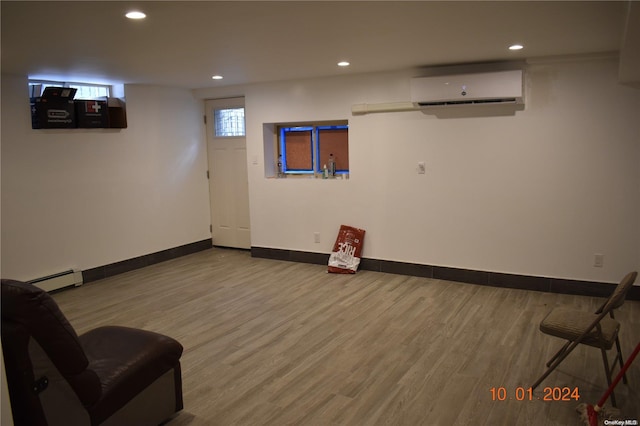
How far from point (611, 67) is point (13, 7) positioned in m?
4.81

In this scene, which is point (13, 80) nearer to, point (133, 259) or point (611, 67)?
point (133, 259)

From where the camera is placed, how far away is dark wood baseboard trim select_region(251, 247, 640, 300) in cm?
467

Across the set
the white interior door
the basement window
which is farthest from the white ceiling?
the white interior door

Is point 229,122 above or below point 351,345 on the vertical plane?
above

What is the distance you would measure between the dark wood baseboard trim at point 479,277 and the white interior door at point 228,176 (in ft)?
3.15

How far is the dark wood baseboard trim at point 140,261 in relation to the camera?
18.5 ft

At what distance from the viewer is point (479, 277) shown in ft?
17.0

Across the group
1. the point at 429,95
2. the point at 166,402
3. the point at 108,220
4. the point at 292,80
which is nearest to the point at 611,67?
the point at 429,95

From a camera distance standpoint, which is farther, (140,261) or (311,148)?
(311,148)

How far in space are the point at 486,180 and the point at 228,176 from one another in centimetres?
372

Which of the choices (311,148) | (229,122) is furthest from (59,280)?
(311,148)

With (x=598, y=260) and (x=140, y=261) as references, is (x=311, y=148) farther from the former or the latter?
(x=598, y=260)

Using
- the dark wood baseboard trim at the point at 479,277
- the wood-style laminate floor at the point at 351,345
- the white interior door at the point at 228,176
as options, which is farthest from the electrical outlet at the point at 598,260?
the white interior door at the point at 228,176

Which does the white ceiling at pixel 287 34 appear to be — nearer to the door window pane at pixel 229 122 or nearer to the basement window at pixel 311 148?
the basement window at pixel 311 148
